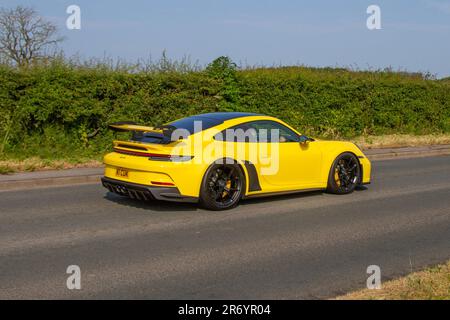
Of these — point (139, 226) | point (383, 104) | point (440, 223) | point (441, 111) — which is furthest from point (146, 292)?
point (441, 111)

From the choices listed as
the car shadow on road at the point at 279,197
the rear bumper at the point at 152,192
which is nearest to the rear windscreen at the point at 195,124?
the rear bumper at the point at 152,192

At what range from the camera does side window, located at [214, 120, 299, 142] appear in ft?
31.1

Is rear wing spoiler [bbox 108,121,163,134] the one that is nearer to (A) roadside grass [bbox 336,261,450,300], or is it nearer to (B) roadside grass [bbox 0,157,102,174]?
(B) roadside grass [bbox 0,157,102,174]

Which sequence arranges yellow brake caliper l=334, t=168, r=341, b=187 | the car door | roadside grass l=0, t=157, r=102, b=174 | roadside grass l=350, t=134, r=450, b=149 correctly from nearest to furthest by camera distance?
1. the car door
2. yellow brake caliper l=334, t=168, r=341, b=187
3. roadside grass l=0, t=157, r=102, b=174
4. roadside grass l=350, t=134, r=450, b=149

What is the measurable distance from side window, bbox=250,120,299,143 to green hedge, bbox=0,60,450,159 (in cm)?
696

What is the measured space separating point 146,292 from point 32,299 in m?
0.98

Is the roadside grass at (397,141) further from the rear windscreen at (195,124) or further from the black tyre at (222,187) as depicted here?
the black tyre at (222,187)

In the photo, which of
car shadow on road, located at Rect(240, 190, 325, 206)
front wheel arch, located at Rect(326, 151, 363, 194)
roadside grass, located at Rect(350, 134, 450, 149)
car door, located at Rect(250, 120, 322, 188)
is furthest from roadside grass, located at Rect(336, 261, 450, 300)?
roadside grass, located at Rect(350, 134, 450, 149)

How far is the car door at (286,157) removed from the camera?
9.77m

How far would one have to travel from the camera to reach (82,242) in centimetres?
735

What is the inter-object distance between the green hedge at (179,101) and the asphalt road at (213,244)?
4462mm

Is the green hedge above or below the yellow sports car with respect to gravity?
above

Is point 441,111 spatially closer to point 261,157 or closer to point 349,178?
point 349,178

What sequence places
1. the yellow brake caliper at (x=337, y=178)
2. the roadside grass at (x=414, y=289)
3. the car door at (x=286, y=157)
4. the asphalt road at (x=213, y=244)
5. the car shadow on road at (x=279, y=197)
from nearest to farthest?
the roadside grass at (x=414, y=289) → the asphalt road at (x=213, y=244) → the car door at (x=286, y=157) → the car shadow on road at (x=279, y=197) → the yellow brake caliper at (x=337, y=178)
